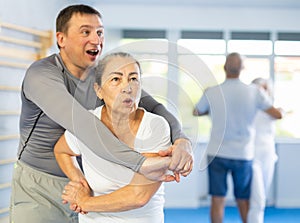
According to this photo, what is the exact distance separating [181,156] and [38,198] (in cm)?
67

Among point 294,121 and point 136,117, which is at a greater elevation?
point 136,117

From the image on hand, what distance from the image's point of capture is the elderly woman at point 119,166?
128 centimetres

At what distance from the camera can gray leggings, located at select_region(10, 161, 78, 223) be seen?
177 cm

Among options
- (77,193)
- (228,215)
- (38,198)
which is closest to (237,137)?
(228,215)

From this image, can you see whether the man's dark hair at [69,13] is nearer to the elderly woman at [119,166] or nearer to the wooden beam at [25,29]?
the elderly woman at [119,166]

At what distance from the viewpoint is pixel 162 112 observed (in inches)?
54.1

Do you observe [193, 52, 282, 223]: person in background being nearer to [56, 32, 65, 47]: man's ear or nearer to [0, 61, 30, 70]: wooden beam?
[0, 61, 30, 70]: wooden beam

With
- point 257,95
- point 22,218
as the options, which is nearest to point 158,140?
point 22,218

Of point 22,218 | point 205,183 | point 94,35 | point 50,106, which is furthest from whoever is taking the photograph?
point 205,183

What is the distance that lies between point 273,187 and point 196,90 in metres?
5.48

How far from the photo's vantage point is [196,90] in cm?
133

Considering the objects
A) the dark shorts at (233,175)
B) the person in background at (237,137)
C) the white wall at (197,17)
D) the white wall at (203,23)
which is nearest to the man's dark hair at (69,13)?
the person in background at (237,137)

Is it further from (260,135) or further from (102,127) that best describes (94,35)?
(260,135)

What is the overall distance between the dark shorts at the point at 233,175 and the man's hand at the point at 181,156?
2.64 metres
